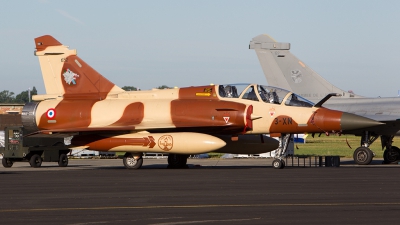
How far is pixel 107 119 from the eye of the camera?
21875 millimetres

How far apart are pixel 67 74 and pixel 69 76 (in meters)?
0.10

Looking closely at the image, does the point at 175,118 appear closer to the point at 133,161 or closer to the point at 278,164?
the point at 133,161

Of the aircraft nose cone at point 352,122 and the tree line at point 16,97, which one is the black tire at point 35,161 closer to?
the aircraft nose cone at point 352,122

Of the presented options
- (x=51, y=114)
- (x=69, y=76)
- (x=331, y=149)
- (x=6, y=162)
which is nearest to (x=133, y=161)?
(x=51, y=114)

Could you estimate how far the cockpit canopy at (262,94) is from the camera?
21.1 metres

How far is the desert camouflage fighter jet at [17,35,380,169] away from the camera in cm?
2056

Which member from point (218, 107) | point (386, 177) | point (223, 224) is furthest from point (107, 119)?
point (223, 224)

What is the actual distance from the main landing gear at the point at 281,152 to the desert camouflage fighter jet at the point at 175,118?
0.11 feet

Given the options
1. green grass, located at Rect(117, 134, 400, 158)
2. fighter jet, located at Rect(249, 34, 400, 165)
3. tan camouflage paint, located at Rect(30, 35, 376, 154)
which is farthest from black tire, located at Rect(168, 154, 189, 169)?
green grass, located at Rect(117, 134, 400, 158)

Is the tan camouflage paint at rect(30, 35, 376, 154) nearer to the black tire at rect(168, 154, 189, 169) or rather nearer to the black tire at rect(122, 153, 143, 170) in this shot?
the black tire at rect(122, 153, 143, 170)

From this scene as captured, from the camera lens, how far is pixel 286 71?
30.8 m

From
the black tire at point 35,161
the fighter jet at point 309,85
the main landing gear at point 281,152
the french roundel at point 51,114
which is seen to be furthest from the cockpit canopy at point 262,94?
the black tire at point 35,161

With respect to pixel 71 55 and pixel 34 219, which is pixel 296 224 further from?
pixel 71 55

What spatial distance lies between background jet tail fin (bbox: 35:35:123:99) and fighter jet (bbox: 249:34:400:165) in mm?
9803
